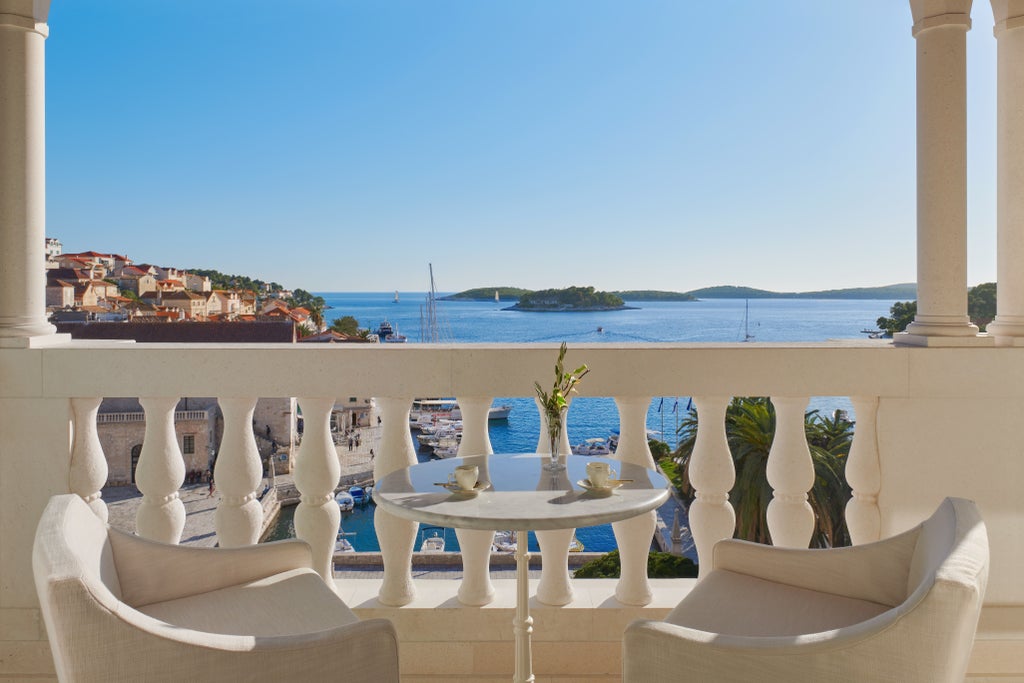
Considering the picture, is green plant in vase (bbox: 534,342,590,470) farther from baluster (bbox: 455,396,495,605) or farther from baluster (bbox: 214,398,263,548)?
baluster (bbox: 214,398,263,548)

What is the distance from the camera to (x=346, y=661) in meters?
1.47

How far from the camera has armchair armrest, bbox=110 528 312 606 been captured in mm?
1897

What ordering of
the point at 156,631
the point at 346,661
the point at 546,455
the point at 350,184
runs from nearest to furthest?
the point at 156,631 → the point at 346,661 → the point at 546,455 → the point at 350,184

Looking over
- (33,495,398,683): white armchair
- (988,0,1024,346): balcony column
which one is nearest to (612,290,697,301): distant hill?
(988,0,1024,346): balcony column

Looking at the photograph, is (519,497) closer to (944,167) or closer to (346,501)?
(944,167)

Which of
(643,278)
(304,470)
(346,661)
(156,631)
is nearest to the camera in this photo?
(156,631)

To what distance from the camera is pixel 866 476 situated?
258 cm

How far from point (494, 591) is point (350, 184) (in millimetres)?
65815

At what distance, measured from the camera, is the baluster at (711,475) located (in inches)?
99.8

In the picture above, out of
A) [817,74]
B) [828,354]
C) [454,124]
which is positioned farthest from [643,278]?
[828,354]

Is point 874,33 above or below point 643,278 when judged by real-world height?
above

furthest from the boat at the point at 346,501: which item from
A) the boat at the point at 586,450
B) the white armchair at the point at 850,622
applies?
the white armchair at the point at 850,622

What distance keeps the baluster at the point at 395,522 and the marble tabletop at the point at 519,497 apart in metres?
0.36

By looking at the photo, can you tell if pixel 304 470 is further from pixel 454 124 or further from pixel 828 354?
pixel 454 124
